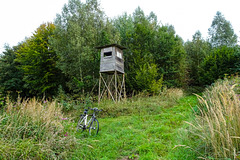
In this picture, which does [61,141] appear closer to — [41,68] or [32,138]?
[32,138]

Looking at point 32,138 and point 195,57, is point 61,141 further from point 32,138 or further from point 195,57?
point 195,57

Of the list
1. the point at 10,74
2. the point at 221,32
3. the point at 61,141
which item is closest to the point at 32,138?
the point at 61,141

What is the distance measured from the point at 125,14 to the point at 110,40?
31.5 feet

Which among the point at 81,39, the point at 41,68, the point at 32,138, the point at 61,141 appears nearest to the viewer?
the point at 32,138

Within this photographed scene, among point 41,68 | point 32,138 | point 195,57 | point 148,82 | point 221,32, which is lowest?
point 32,138

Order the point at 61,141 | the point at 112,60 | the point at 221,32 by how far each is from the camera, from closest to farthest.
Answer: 1. the point at 61,141
2. the point at 112,60
3. the point at 221,32

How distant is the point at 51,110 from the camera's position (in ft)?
12.1

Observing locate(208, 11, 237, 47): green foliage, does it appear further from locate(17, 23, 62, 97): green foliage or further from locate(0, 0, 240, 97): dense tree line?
locate(17, 23, 62, 97): green foliage

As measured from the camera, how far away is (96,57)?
46.4ft

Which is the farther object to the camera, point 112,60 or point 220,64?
point 220,64

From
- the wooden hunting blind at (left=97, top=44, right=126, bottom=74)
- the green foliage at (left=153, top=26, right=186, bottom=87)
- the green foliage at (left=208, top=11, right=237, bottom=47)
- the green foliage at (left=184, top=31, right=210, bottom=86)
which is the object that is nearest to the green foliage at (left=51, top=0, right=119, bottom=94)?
the wooden hunting blind at (left=97, top=44, right=126, bottom=74)

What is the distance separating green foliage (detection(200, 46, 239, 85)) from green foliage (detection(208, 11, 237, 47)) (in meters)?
11.0

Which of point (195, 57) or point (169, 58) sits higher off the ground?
point (195, 57)

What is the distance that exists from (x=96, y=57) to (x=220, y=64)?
1193 cm
